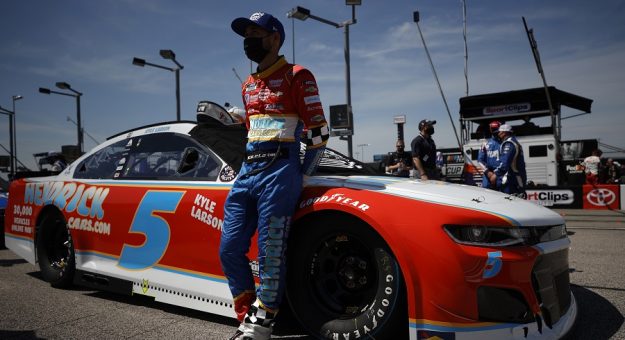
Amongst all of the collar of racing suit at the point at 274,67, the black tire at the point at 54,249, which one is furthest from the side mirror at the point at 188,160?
the black tire at the point at 54,249

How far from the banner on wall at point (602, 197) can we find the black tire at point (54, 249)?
39.1ft

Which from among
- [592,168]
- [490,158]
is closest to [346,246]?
[490,158]

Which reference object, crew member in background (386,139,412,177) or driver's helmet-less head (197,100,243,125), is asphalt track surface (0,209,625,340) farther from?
crew member in background (386,139,412,177)

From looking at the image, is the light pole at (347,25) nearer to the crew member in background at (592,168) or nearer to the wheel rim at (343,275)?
the crew member in background at (592,168)

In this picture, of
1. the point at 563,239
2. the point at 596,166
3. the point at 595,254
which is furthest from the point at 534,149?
the point at 563,239

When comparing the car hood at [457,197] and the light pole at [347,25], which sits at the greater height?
the light pole at [347,25]

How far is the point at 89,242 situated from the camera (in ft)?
12.2

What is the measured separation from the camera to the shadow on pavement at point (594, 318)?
2553 mm

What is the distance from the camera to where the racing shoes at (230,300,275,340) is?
236 centimetres

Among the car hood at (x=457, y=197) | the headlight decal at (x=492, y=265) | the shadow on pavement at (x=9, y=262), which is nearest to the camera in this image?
the headlight decal at (x=492, y=265)

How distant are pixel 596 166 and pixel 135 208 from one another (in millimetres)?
13544

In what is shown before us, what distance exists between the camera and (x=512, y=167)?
19.7 feet

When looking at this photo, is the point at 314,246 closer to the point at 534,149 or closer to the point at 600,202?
the point at 600,202

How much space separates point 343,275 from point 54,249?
3.06 m
